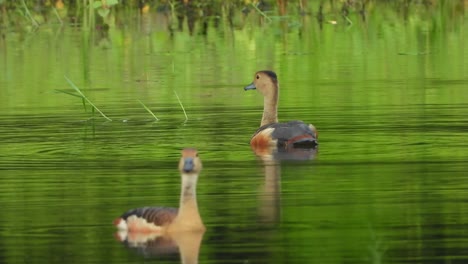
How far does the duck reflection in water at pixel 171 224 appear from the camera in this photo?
927cm

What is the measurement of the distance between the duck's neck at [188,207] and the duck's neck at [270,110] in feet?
20.5

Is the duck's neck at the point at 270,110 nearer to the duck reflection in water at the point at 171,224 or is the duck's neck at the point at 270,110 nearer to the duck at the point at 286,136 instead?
the duck at the point at 286,136

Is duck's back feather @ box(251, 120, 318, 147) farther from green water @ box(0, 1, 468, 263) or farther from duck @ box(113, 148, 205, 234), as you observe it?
duck @ box(113, 148, 205, 234)

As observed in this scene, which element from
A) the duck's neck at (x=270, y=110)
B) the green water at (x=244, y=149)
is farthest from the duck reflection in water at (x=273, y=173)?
the duck's neck at (x=270, y=110)

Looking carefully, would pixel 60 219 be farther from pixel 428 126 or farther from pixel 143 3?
pixel 143 3

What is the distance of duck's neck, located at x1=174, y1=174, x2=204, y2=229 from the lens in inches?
368

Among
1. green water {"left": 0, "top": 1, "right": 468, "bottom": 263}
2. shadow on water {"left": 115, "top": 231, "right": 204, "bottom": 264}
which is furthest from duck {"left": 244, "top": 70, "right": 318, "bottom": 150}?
shadow on water {"left": 115, "top": 231, "right": 204, "bottom": 264}

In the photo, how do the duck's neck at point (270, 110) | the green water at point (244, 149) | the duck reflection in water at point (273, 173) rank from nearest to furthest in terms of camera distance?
1. the green water at point (244, 149)
2. the duck reflection in water at point (273, 173)
3. the duck's neck at point (270, 110)

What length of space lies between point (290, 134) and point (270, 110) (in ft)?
4.83

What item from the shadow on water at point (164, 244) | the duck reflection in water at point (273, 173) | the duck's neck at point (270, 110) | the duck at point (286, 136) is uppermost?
the duck's neck at point (270, 110)

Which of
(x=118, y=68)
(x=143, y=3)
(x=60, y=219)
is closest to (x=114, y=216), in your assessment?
(x=60, y=219)

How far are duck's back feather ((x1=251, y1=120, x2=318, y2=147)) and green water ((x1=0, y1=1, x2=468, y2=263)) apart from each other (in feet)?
0.52

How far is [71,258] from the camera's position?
886 cm

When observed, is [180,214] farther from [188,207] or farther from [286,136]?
[286,136]
